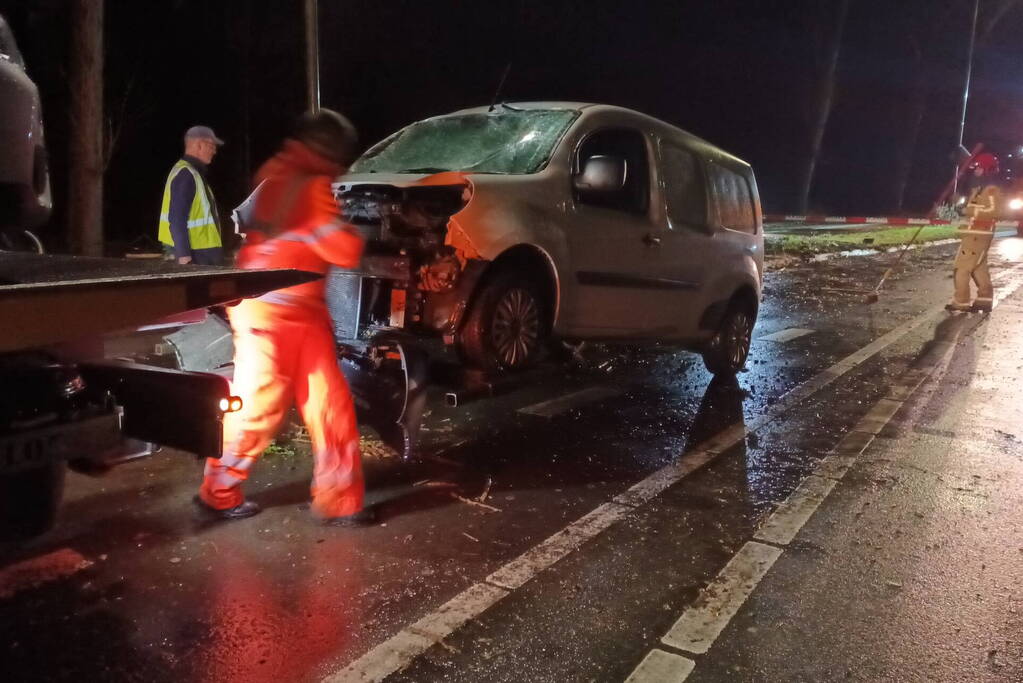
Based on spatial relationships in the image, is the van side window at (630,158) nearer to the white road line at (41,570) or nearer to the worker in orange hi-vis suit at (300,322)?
the worker in orange hi-vis suit at (300,322)

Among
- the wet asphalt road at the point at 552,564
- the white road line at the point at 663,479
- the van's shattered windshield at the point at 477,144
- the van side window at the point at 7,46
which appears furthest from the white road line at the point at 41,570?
the van's shattered windshield at the point at 477,144

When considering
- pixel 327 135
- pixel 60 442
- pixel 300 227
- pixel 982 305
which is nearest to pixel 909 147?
pixel 982 305

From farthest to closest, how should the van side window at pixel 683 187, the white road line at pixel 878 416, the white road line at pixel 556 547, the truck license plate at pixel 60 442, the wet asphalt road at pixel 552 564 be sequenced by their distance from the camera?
the van side window at pixel 683 187, the white road line at pixel 878 416, the white road line at pixel 556 547, the wet asphalt road at pixel 552 564, the truck license plate at pixel 60 442

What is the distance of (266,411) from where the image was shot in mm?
3740

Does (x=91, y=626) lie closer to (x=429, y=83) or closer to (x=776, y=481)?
(x=776, y=481)

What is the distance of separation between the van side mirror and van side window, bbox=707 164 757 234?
1.72 metres

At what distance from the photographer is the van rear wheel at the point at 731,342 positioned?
7277 millimetres

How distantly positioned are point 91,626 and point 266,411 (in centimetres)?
111

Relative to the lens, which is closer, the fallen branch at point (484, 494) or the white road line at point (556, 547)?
the white road line at point (556, 547)

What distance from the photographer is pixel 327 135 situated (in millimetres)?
3740

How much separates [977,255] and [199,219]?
10.8 meters

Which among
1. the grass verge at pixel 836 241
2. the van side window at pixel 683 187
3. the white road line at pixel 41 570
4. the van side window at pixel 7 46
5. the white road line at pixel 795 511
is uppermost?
the van side window at pixel 7 46

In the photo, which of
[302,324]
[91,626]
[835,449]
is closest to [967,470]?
[835,449]

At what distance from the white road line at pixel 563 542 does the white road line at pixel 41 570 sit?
1352mm
